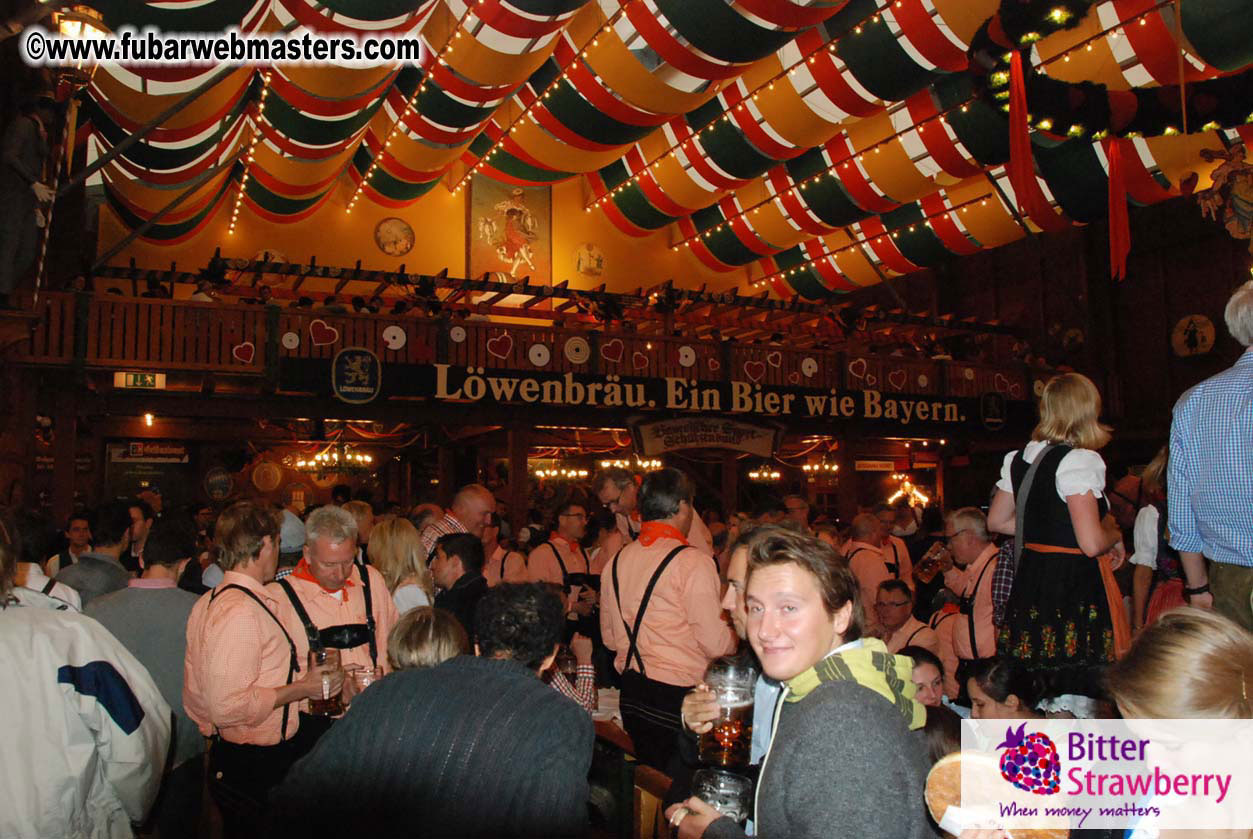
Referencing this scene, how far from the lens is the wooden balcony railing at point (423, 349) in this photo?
11023 millimetres

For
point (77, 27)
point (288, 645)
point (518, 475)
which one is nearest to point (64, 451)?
point (518, 475)

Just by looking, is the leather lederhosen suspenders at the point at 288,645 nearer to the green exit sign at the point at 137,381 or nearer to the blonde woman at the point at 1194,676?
the blonde woman at the point at 1194,676

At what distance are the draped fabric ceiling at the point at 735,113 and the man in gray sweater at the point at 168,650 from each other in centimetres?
593

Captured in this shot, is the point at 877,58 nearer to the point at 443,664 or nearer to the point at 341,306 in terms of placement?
the point at 341,306

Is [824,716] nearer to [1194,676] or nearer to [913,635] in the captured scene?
[1194,676]

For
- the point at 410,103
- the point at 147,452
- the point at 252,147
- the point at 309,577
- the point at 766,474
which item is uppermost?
the point at 410,103

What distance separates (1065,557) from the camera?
2.70 m

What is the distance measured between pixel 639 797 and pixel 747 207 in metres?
15.7

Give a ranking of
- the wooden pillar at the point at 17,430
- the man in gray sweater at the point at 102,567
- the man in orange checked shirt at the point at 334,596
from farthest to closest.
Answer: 1. the wooden pillar at the point at 17,430
2. the man in gray sweater at the point at 102,567
3. the man in orange checked shirt at the point at 334,596

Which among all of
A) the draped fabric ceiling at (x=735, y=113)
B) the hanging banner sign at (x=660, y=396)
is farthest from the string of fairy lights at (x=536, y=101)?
the hanging banner sign at (x=660, y=396)

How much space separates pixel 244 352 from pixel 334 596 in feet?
30.0

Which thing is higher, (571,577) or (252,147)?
(252,147)

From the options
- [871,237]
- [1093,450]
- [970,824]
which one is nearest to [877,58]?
[871,237]

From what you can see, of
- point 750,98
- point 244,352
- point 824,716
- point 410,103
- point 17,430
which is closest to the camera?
point 824,716
